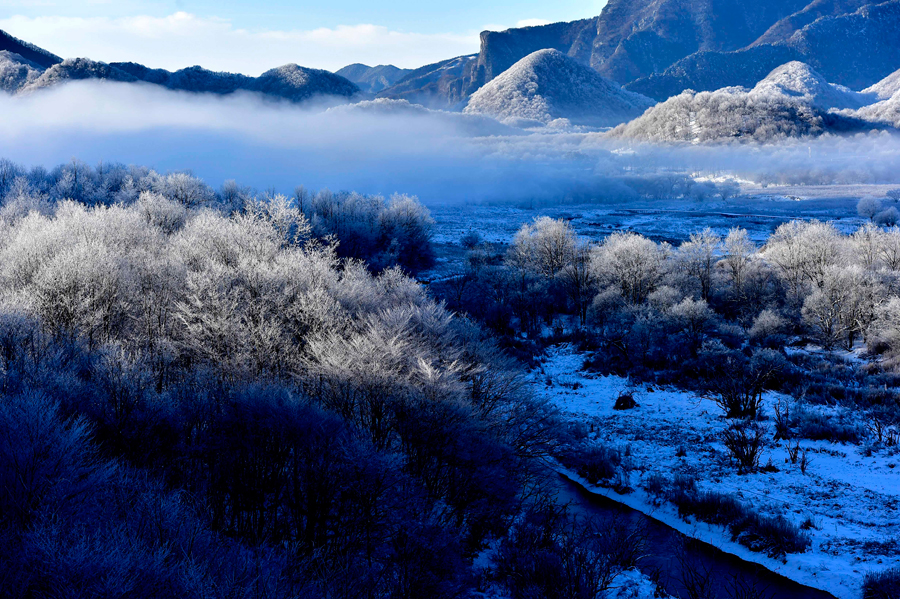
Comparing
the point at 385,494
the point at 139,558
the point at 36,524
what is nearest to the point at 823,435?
the point at 385,494

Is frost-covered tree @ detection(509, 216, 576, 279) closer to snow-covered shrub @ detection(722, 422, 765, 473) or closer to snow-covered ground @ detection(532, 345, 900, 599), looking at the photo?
snow-covered ground @ detection(532, 345, 900, 599)

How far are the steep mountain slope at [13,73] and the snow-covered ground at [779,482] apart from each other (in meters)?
220

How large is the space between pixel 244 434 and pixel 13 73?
225m

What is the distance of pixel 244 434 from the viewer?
20969mm

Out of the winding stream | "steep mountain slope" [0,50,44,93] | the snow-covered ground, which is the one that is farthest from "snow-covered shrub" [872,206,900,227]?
"steep mountain slope" [0,50,44,93]

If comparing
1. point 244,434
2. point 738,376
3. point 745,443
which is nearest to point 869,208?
point 738,376

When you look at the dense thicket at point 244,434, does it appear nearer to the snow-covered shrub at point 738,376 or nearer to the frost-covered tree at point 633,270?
the snow-covered shrub at point 738,376

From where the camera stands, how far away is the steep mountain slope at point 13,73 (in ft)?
613

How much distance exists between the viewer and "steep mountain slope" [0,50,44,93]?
187 metres

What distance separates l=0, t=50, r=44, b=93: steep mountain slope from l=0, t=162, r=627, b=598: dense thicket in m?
192

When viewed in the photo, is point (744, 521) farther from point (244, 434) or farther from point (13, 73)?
point (13, 73)

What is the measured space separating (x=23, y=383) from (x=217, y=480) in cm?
764

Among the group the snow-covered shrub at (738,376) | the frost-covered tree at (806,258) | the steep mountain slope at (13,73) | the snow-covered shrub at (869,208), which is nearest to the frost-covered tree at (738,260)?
the frost-covered tree at (806,258)

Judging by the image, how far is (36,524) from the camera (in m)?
13.4
